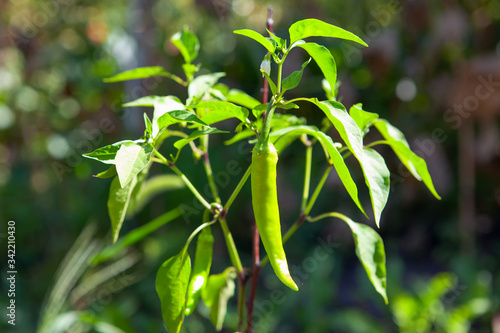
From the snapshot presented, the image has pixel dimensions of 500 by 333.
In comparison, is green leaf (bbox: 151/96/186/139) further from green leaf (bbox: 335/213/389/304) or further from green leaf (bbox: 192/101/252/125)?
green leaf (bbox: 335/213/389/304)

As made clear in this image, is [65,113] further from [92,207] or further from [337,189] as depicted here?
[337,189]

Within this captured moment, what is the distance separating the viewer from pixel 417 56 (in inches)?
84.9

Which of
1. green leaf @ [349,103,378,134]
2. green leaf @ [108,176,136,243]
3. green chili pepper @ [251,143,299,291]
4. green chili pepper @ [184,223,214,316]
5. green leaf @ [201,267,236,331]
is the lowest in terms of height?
green leaf @ [201,267,236,331]

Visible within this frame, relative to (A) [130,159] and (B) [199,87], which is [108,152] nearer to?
(A) [130,159]

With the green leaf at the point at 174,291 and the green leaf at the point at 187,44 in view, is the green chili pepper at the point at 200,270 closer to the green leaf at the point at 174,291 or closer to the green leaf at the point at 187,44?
the green leaf at the point at 174,291

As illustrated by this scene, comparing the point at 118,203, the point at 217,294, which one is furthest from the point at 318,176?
the point at 118,203

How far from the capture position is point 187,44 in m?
0.55

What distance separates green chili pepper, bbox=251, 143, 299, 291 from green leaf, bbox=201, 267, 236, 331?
0.18 meters

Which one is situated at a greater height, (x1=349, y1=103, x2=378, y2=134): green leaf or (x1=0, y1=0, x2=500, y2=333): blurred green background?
(x1=349, y1=103, x2=378, y2=134): green leaf

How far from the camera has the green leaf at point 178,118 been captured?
1.23ft

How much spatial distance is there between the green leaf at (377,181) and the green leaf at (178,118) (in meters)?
0.14

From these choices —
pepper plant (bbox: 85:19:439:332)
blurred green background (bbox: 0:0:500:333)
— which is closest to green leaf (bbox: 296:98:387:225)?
pepper plant (bbox: 85:19:439:332)

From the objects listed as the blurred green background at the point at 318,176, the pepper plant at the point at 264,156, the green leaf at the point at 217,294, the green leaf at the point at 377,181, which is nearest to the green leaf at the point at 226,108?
the pepper plant at the point at 264,156

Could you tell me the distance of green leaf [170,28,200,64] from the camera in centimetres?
54
